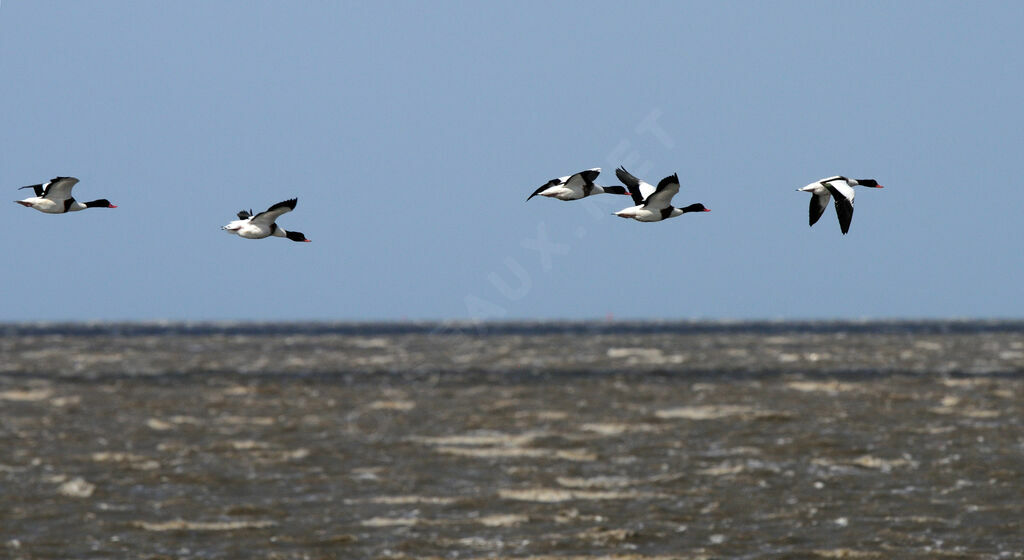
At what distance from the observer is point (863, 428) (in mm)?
76750

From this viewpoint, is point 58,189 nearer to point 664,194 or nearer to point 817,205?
point 664,194

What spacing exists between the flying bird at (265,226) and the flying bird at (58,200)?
1.08m

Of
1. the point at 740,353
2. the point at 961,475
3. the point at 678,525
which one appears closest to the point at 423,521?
the point at 678,525

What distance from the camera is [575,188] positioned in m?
8.55

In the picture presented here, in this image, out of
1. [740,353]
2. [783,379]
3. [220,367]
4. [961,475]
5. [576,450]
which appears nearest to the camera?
[961,475]

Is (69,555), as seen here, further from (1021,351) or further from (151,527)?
(1021,351)

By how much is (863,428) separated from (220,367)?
308ft

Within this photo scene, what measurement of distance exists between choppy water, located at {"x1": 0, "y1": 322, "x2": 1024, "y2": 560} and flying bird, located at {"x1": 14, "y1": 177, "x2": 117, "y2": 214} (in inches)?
1443

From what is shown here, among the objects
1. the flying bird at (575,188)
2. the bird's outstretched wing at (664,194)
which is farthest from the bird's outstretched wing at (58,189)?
the bird's outstretched wing at (664,194)

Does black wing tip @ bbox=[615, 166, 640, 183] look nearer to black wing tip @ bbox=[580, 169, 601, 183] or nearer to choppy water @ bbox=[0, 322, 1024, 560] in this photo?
black wing tip @ bbox=[580, 169, 601, 183]

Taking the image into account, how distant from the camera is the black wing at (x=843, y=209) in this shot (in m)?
8.28

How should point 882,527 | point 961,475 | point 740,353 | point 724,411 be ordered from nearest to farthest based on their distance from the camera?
point 882,527 → point 961,475 → point 724,411 → point 740,353

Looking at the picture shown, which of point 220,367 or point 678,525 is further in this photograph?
point 220,367

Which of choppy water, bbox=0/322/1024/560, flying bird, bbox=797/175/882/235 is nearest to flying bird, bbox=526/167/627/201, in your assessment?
flying bird, bbox=797/175/882/235
